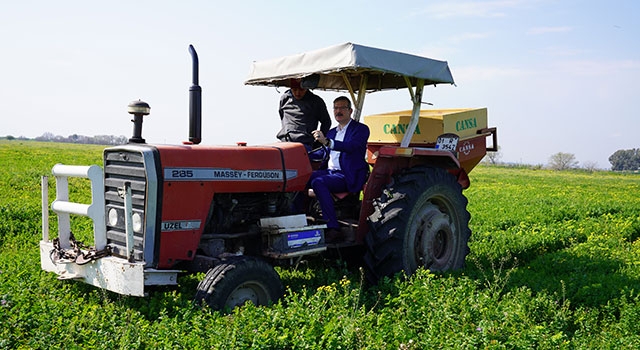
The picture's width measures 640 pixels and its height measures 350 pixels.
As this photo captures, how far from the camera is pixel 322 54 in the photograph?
5.74m

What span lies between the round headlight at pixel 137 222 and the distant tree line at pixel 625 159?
364 feet

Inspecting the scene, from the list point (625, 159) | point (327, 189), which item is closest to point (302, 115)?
point (327, 189)

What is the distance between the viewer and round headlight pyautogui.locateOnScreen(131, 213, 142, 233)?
493cm

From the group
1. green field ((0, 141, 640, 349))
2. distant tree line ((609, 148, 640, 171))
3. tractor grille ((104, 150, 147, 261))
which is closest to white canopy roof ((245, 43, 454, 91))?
tractor grille ((104, 150, 147, 261))

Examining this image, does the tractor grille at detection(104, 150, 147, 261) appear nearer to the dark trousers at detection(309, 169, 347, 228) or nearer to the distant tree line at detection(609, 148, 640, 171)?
the dark trousers at detection(309, 169, 347, 228)

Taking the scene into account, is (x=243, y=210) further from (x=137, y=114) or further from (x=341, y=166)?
(x=137, y=114)

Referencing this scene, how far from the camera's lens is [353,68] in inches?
215

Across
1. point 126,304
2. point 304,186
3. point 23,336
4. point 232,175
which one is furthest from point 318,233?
point 23,336

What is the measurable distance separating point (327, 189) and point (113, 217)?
2042 mm

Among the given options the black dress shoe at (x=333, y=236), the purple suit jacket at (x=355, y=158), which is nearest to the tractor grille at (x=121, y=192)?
the black dress shoe at (x=333, y=236)

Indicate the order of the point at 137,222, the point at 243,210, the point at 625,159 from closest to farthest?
the point at 137,222 → the point at 243,210 → the point at 625,159

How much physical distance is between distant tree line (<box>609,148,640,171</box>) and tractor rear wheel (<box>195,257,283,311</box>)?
4342 inches

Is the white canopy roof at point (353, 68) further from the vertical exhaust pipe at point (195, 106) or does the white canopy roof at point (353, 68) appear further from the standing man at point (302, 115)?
the vertical exhaust pipe at point (195, 106)

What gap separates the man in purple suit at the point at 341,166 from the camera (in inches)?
234
